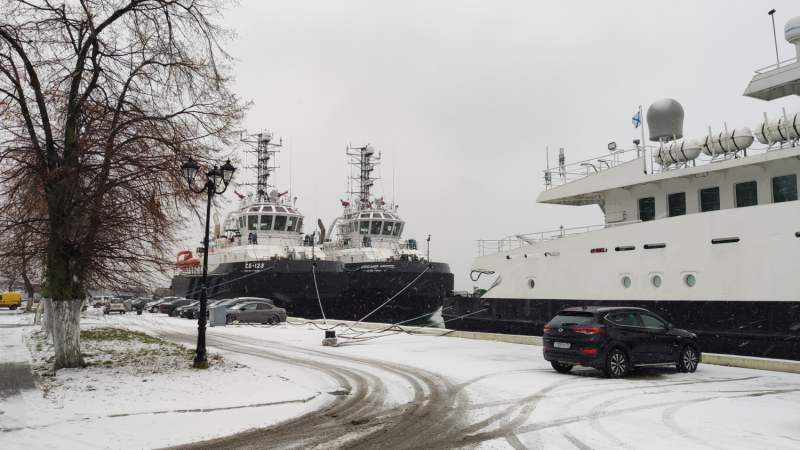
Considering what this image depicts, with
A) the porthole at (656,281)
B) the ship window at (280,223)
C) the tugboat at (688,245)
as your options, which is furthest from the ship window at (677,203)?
the ship window at (280,223)

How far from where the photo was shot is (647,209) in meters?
16.5

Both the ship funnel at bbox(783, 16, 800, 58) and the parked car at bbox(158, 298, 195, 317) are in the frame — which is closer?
the ship funnel at bbox(783, 16, 800, 58)

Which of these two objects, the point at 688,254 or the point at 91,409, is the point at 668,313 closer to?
the point at 688,254

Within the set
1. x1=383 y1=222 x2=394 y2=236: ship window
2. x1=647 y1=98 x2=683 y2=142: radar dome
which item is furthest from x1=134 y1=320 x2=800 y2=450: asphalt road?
x1=383 y1=222 x2=394 y2=236: ship window

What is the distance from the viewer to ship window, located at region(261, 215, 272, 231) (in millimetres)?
41219

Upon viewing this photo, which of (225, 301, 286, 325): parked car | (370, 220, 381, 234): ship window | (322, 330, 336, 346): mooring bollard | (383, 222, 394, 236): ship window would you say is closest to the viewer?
(322, 330, 336, 346): mooring bollard

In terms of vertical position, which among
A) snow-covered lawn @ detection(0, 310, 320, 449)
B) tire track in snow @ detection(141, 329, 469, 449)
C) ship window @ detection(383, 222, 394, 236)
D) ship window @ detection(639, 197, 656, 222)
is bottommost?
tire track in snow @ detection(141, 329, 469, 449)

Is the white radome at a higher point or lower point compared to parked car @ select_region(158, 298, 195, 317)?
higher

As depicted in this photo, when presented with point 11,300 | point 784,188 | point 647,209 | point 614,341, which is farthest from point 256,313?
point 11,300

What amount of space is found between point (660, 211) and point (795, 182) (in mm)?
3490

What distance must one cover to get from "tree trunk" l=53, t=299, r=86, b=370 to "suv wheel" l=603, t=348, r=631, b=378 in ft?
33.5

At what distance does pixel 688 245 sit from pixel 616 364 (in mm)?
5176

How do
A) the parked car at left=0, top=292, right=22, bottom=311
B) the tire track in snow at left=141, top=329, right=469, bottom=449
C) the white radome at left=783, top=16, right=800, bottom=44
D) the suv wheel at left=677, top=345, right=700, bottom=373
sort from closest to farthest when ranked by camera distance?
the tire track in snow at left=141, top=329, right=469, bottom=449 → the suv wheel at left=677, top=345, right=700, bottom=373 → the white radome at left=783, top=16, right=800, bottom=44 → the parked car at left=0, top=292, right=22, bottom=311

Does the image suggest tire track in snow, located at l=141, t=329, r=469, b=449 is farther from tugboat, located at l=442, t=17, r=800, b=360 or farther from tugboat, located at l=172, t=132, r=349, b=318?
tugboat, located at l=172, t=132, r=349, b=318
